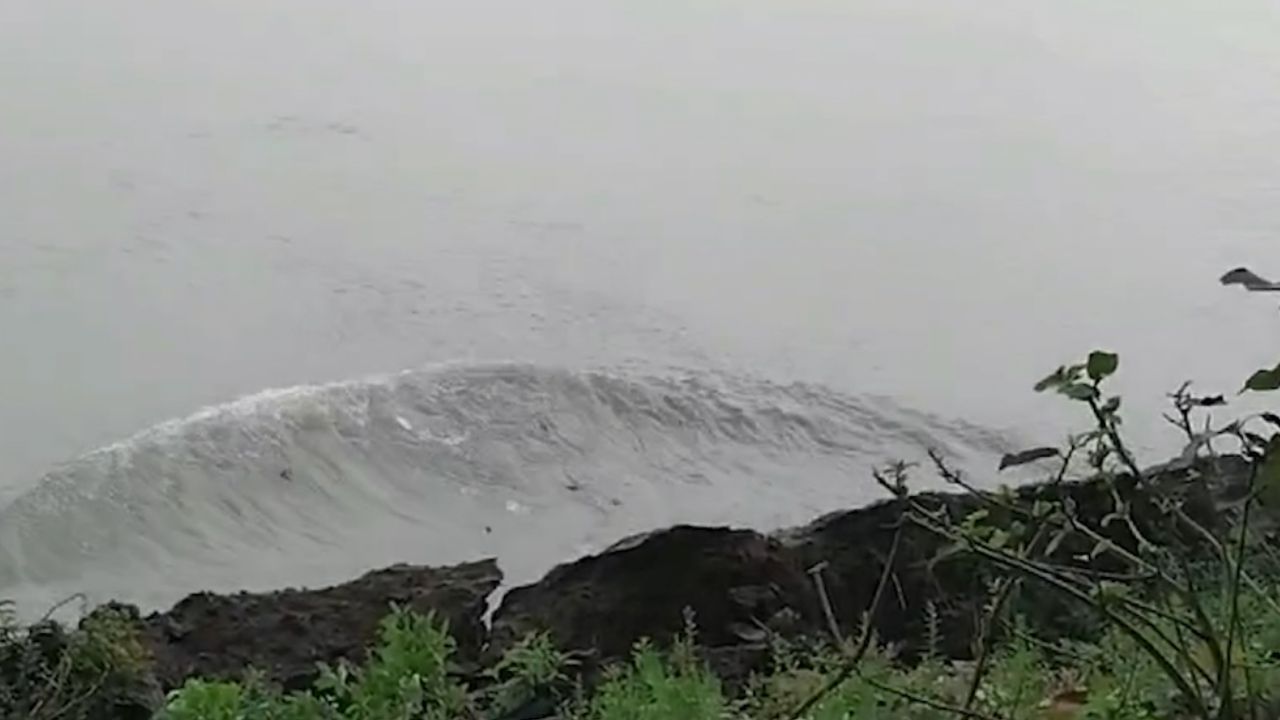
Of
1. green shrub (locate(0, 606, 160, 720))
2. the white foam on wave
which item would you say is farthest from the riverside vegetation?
the white foam on wave

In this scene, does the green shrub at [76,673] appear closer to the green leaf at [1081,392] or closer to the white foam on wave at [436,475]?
the white foam on wave at [436,475]

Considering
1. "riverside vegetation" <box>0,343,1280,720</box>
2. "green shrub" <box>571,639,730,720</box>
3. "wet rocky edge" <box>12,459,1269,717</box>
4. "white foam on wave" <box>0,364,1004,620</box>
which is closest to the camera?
"riverside vegetation" <box>0,343,1280,720</box>

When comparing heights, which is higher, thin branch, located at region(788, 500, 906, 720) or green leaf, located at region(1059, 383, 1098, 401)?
green leaf, located at region(1059, 383, 1098, 401)

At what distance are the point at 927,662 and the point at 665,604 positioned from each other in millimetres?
591

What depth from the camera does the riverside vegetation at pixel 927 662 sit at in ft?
5.24

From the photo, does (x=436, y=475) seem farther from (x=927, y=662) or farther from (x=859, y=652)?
(x=859, y=652)

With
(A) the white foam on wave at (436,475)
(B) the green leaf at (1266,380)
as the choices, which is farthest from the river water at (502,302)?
(B) the green leaf at (1266,380)

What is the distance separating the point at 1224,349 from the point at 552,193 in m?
1.72

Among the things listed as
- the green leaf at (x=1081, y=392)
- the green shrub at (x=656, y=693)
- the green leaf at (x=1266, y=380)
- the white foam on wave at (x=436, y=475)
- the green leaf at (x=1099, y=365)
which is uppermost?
the green leaf at (x=1266, y=380)

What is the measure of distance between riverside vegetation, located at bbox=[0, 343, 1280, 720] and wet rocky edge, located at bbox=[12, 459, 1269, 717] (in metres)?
0.05

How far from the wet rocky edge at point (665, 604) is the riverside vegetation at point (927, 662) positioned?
52 mm

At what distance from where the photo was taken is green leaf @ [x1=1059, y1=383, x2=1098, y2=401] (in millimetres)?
1371

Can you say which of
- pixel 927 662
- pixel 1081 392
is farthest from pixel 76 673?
pixel 1081 392

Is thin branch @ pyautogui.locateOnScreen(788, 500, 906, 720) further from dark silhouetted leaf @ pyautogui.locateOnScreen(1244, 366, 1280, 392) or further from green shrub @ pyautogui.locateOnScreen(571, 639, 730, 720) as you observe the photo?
dark silhouetted leaf @ pyautogui.locateOnScreen(1244, 366, 1280, 392)
